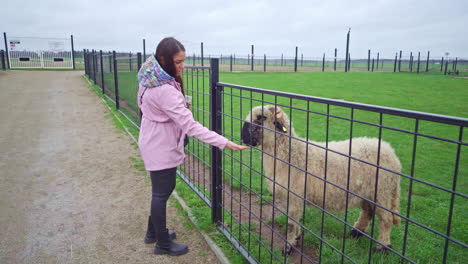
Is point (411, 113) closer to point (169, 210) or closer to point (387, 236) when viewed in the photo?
point (387, 236)

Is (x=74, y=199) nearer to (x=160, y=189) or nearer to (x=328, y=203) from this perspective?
(x=160, y=189)

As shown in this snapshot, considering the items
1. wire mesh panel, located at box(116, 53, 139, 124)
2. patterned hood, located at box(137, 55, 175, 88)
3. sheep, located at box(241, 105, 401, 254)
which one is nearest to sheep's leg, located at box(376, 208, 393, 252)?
sheep, located at box(241, 105, 401, 254)

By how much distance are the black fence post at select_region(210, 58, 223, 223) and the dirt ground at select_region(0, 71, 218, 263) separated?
1.19 feet

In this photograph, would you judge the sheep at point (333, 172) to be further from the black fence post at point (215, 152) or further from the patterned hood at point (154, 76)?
the patterned hood at point (154, 76)

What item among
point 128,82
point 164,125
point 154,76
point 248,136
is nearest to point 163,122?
point 164,125

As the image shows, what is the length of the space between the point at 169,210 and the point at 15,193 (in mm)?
2316

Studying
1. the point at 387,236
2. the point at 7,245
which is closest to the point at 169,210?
the point at 7,245

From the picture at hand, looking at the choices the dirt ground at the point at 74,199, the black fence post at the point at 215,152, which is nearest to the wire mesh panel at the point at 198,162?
the black fence post at the point at 215,152

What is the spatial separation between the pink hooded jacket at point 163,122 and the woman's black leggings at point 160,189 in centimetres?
11

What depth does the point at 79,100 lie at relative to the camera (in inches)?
551

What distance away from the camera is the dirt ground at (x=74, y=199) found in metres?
3.46

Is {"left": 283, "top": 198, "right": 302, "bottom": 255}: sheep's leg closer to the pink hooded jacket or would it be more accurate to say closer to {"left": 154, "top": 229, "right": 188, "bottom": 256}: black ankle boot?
{"left": 154, "top": 229, "right": 188, "bottom": 256}: black ankle boot

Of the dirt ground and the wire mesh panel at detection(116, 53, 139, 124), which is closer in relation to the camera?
the dirt ground

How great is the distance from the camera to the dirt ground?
3.46 meters
